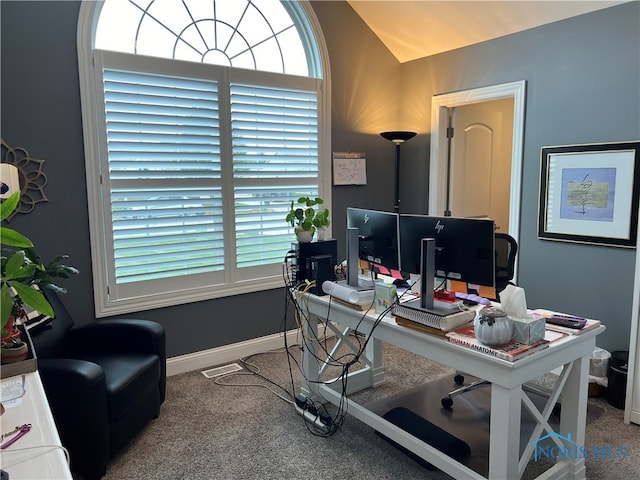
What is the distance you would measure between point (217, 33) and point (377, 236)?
2.17 meters

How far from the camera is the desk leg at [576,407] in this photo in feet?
6.95

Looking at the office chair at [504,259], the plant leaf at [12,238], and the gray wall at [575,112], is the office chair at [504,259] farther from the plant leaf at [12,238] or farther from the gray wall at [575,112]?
the plant leaf at [12,238]

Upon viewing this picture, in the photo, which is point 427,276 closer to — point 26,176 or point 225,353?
point 225,353

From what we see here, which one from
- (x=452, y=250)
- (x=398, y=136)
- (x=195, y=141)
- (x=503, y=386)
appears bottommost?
(x=503, y=386)

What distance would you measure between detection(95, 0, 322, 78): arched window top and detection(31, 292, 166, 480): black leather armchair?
1.84 metres

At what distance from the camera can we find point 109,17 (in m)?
3.14

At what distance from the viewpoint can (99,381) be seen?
2.25 meters

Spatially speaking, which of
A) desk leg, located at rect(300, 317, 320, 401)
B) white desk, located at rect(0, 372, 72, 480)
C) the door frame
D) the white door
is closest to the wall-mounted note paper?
the door frame

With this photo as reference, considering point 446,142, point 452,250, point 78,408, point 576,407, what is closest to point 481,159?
point 446,142

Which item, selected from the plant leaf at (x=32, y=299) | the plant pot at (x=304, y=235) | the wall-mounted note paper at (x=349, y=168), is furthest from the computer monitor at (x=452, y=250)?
the wall-mounted note paper at (x=349, y=168)

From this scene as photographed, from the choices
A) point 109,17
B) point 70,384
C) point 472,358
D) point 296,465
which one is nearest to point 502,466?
point 472,358

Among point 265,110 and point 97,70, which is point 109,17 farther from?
point 265,110

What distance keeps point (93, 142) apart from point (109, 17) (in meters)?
0.89

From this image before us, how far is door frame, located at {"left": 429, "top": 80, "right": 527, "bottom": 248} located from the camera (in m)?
3.55
